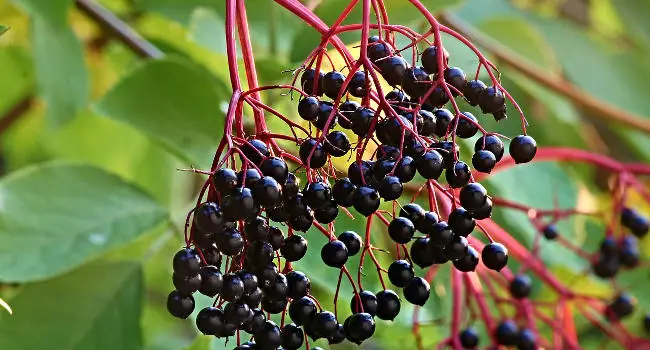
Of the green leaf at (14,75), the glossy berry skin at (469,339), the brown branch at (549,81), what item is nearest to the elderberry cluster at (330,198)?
the glossy berry skin at (469,339)

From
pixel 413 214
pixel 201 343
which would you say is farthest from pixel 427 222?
pixel 201 343

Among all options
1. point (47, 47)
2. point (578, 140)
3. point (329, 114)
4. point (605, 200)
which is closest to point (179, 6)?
point (47, 47)

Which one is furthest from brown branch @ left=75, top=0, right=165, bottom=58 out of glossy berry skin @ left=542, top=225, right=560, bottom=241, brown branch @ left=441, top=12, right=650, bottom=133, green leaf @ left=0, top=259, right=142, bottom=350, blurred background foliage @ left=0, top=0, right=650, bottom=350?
glossy berry skin @ left=542, top=225, right=560, bottom=241

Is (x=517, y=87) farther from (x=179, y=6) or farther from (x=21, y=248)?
(x=21, y=248)

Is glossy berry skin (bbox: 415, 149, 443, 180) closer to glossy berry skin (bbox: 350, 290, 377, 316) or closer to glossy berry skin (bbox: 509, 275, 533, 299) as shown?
glossy berry skin (bbox: 350, 290, 377, 316)

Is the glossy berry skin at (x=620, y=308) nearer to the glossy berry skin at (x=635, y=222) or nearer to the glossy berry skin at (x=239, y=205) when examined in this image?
the glossy berry skin at (x=635, y=222)

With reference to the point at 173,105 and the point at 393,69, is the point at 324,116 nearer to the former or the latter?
the point at 393,69

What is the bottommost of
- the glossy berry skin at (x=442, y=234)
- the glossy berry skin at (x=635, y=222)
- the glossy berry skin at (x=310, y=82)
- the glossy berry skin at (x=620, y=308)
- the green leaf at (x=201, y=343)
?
the glossy berry skin at (x=620, y=308)
